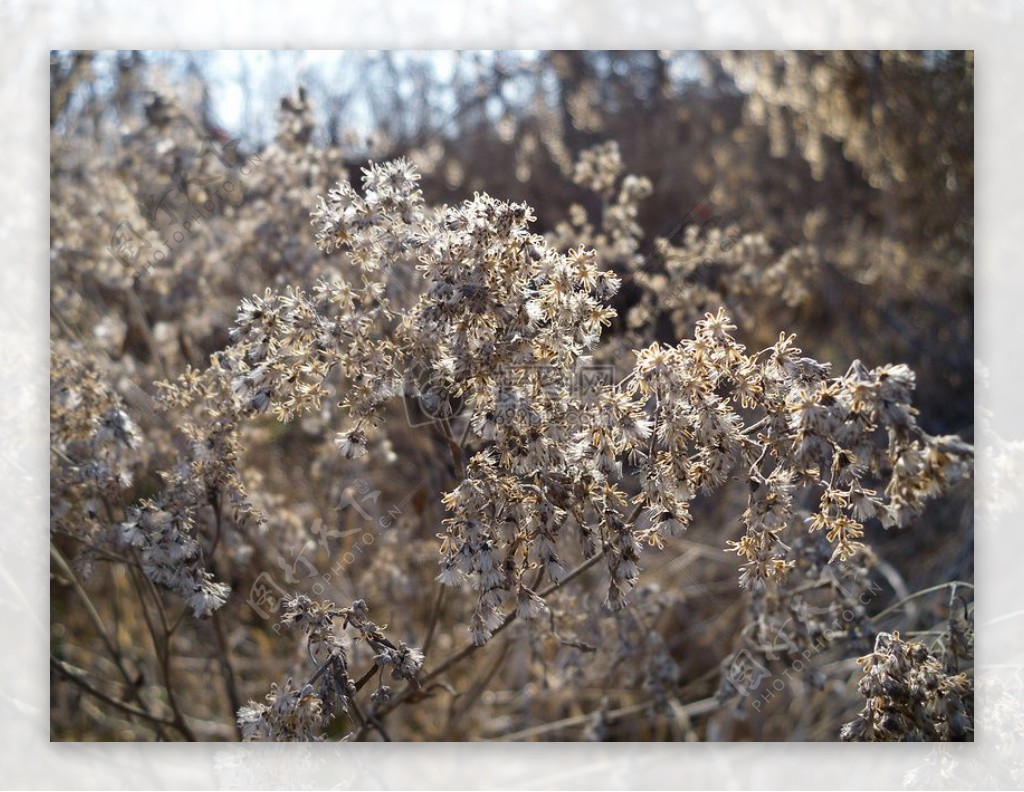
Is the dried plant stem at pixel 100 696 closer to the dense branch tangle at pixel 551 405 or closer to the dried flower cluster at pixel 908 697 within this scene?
the dense branch tangle at pixel 551 405

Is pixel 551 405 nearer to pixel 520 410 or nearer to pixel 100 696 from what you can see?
pixel 520 410

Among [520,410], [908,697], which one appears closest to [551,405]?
[520,410]

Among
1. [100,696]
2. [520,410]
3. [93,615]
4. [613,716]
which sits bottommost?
[613,716]

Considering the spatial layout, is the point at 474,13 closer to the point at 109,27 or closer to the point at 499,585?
the point at 109,27

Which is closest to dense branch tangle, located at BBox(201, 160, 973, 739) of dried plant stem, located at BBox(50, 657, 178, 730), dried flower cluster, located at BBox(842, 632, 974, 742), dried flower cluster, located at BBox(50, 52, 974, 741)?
dried flower cluster, located at BBox(50, 52, 974, 741)

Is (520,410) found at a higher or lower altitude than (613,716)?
higher

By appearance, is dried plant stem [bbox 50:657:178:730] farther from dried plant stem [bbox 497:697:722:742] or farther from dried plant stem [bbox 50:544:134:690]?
dried plant stem [bbox 497:697:722:742]

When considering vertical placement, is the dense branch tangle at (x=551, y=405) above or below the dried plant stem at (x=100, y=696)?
above

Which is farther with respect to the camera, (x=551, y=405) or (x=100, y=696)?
(x=100, y=696)

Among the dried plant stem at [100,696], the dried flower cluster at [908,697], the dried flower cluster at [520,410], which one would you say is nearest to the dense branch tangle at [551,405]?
the dried flower cluster at [520,410]

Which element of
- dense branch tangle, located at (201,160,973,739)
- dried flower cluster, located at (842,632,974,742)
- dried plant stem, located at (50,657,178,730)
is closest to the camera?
dense branch tangle, located at (201,160,973,739)

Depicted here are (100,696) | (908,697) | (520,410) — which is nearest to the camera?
(520,410)

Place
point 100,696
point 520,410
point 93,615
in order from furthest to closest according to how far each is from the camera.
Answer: point 93,615 → point 100,696 → point 520,410
